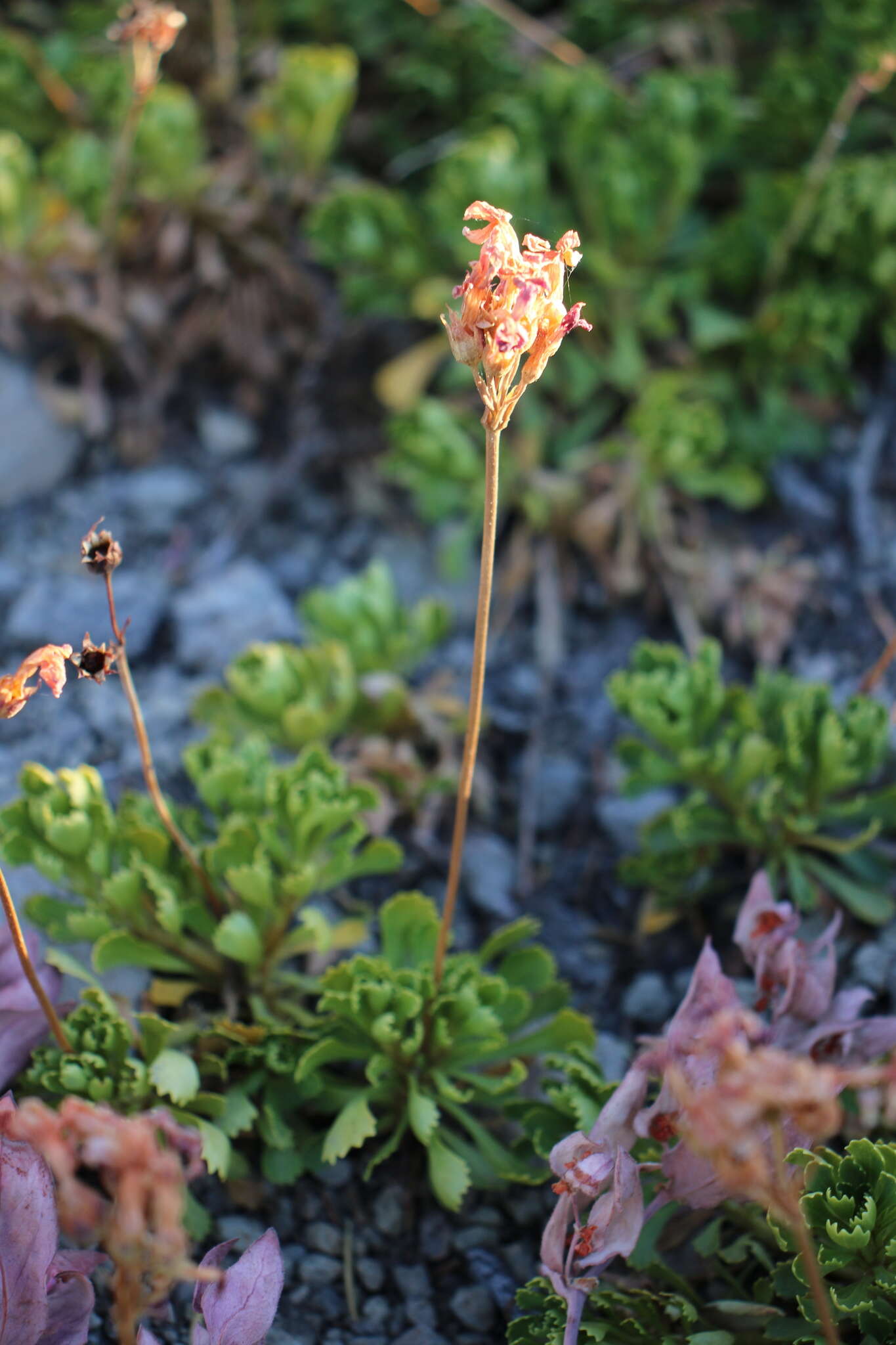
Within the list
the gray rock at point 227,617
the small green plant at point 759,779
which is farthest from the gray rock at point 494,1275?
the gray rock at point 227,617

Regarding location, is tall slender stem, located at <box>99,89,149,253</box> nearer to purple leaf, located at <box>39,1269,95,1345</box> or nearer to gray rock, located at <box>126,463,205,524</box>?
gray rock, located at <box>126,463,205,524</box>

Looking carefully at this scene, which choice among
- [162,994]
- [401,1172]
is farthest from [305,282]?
[401,1172]

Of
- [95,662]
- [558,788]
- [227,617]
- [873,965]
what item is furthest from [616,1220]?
[227,617]

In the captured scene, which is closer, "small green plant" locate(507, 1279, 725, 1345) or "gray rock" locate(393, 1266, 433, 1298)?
"small green plant" locate(507, 1279, 725, 1345)

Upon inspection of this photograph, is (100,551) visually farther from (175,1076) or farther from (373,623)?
(373,623)

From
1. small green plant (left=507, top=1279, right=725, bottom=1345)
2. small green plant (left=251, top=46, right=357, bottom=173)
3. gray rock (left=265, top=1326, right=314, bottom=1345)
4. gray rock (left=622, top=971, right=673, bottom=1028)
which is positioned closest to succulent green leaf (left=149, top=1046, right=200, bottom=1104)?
gray rock (left=265, top=1326, right=314, bottom=1345)
